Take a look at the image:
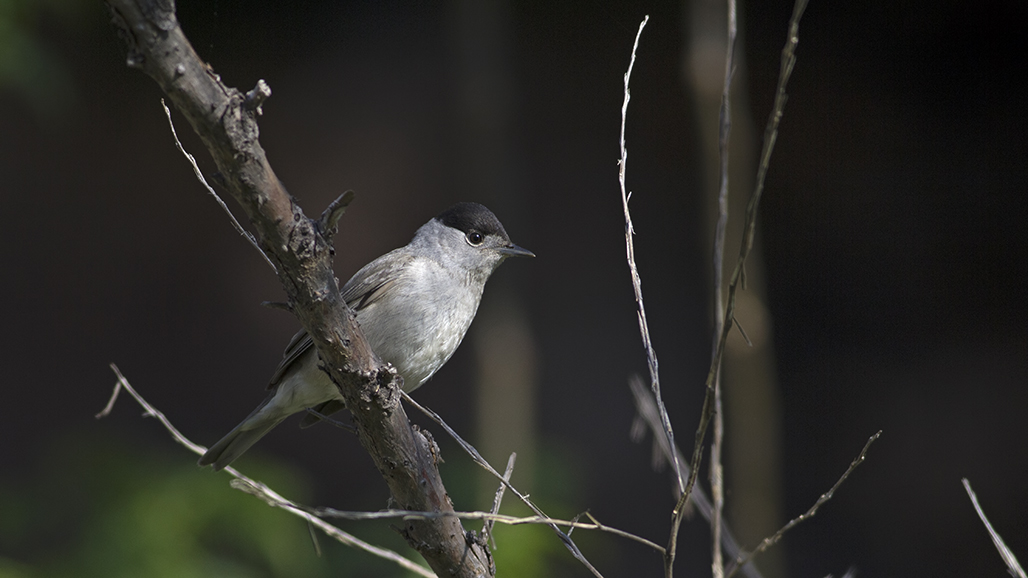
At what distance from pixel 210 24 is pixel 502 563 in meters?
4.39

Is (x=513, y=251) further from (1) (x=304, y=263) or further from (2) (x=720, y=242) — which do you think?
(2) (x=720, y=242)

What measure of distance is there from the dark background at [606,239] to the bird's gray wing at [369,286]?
227 centimetres

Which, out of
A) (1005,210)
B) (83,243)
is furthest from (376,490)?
(1005,210)

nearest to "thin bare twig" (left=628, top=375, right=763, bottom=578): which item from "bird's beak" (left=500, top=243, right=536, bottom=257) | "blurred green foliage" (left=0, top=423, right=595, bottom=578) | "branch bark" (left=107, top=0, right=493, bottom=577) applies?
"branch bark" (left=107, top=0, right=493, bottom=577)

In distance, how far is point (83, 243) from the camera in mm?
6375

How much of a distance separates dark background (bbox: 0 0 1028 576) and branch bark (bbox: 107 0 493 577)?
3.53 meters

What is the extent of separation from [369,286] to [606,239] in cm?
397

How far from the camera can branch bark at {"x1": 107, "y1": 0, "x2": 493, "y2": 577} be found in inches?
53.1

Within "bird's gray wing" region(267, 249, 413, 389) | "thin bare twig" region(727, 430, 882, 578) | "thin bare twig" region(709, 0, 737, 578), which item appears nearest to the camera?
"thin bare twig" region(709, 0, 737, 578)

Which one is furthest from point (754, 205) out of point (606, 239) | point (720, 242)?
point (606, 239)

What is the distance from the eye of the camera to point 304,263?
1.62 metres

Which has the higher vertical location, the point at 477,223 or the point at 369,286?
the point at 477,223

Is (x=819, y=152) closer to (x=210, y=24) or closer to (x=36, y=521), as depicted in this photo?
(x=210, y=24)

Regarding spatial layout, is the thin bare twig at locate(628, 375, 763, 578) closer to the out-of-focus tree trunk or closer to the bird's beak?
the out-of-focus tree trunk
